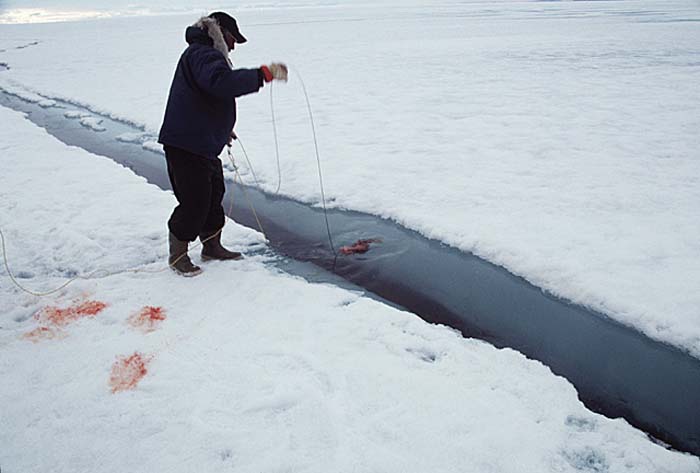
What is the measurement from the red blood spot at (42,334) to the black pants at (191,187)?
1003mm

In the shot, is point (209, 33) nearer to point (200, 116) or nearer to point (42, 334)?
point (200, 116)

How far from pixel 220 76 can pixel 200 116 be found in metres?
0.38

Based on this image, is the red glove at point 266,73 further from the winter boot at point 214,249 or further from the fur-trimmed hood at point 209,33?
the winter boot at point 214,249

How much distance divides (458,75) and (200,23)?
10.5 metres

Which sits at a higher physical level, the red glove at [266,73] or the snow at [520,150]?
the red glove at [266,73]

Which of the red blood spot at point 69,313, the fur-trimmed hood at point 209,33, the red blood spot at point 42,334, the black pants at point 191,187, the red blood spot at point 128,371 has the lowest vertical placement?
the red blood spot at point 69,313

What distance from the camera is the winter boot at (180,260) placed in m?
3.68

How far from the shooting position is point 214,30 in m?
3.21

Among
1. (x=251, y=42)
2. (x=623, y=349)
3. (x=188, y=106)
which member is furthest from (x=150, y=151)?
(x=251, y=42)

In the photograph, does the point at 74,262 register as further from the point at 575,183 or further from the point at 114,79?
the point at 114,79

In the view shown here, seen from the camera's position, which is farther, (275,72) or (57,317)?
(57,317)

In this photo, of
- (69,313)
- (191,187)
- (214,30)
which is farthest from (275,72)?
(69,313)

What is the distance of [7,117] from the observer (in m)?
10.3

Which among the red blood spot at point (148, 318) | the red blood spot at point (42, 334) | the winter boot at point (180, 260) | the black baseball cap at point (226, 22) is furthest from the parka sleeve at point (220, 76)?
the red blood spot at point (42, 334)
